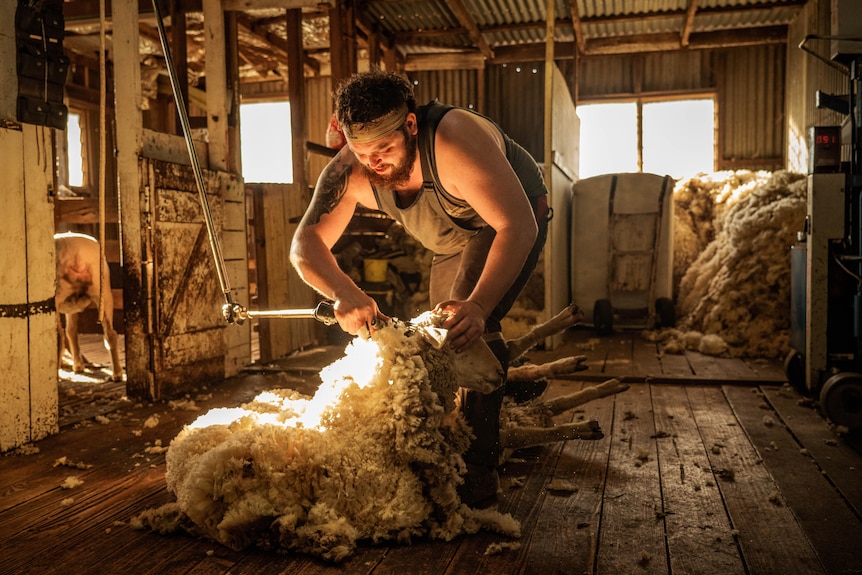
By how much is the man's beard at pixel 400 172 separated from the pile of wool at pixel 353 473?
536 millimetres

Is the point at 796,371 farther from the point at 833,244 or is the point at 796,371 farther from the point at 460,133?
the point at 460,133

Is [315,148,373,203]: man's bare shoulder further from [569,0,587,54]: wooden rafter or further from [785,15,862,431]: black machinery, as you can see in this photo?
[569,0,587,54]: wooden rafter

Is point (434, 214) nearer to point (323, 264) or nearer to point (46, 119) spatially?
point (323, 264)

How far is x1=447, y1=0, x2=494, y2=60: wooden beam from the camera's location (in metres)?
7.66

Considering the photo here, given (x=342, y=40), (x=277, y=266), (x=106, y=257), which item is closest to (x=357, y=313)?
(x=277, y=266)

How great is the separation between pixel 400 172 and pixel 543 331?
1.28 m

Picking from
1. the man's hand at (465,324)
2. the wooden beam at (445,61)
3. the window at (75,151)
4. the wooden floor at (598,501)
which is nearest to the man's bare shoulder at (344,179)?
the man's hand at (465,324)

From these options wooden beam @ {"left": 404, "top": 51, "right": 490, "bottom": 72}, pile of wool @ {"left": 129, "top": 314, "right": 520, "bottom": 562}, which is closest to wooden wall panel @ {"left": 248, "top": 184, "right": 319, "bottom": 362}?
pile of wool @ {"left": 129, "top": 314, "right": 520, "bottom": 562}

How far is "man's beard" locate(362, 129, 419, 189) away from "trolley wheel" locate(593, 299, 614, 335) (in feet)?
15.4

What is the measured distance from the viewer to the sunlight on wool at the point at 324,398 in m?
2.31

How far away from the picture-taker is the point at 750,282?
595cm

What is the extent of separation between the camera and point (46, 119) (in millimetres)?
3396

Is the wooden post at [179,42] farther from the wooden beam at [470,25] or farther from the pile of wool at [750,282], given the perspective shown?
the pile of wool at [750,282]

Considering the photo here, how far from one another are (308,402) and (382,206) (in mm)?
844
